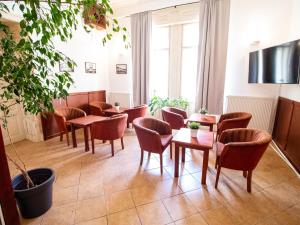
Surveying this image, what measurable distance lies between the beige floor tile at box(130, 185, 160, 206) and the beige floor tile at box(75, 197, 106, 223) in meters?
0.38

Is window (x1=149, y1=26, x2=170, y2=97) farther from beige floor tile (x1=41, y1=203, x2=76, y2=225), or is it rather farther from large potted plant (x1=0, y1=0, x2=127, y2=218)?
large potted plant (x1=0, y1=0, x2=127, y2=218)

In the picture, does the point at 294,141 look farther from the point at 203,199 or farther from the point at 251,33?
the point at 251,33

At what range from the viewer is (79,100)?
15.4ft

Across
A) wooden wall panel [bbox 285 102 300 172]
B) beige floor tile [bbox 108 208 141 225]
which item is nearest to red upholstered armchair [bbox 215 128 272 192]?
wooden wall panel [bbox 285 102 300 172]

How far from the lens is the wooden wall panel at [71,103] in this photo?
394 cm

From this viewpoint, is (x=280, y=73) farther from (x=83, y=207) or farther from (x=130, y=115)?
(x=83, y=207)

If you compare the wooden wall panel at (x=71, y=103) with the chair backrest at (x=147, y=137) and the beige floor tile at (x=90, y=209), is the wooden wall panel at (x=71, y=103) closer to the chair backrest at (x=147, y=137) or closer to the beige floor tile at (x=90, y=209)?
the chair backrest at (x=147, y=137)

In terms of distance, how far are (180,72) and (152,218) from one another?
3.88m

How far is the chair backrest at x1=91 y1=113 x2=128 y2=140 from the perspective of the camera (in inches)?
121

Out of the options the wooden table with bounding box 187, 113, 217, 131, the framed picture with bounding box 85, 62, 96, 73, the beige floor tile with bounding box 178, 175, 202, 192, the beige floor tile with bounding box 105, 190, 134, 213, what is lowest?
the beige floor tile with bounding box 105, 190, 134, 213

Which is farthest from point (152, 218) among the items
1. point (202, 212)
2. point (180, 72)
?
point (180, 72)

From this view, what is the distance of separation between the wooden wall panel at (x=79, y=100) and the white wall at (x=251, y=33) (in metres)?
3.76

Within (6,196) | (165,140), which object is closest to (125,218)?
(6,196)

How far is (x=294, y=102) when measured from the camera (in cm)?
295
